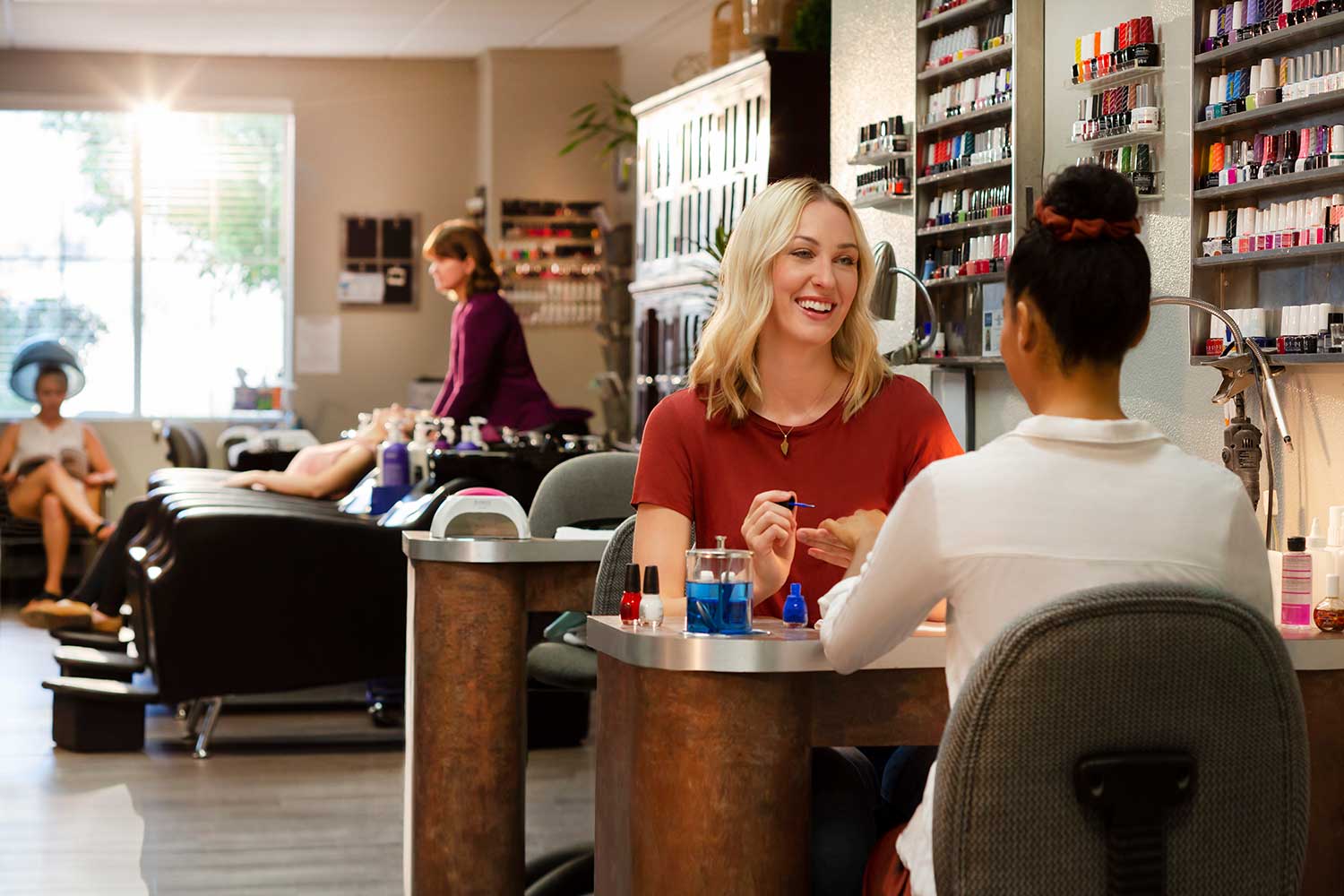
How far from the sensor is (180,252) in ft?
32.7

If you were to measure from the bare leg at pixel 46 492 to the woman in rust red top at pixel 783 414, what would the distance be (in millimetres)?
6689

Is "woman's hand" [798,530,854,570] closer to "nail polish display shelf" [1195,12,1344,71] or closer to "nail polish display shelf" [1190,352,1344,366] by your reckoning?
"nail polish display shelf" [1190,352,1344,366]

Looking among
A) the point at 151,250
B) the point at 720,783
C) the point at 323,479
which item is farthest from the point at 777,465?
the point at 151,250

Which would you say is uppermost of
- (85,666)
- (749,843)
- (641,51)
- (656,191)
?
(641,51)

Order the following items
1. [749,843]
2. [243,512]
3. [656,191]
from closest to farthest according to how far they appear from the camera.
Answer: [749,843] → [243,512] → [656,191]

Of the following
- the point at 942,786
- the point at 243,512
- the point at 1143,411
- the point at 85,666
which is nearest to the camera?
the point at 942,786

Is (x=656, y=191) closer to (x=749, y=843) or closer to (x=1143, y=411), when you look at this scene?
(x=1143, y=411)

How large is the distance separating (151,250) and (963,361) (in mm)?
7165

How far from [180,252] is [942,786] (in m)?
9.30

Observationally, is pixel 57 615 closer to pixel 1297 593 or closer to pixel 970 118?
pixel 970 118

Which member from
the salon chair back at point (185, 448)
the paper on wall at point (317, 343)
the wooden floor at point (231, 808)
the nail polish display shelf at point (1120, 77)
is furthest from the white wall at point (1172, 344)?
the paper on wall at point (317, 343)

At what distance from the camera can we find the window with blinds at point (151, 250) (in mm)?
9766

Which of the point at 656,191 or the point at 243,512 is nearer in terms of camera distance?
the point at 243,512

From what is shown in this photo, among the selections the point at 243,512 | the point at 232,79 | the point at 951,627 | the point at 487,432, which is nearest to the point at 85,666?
the point at 243,512
